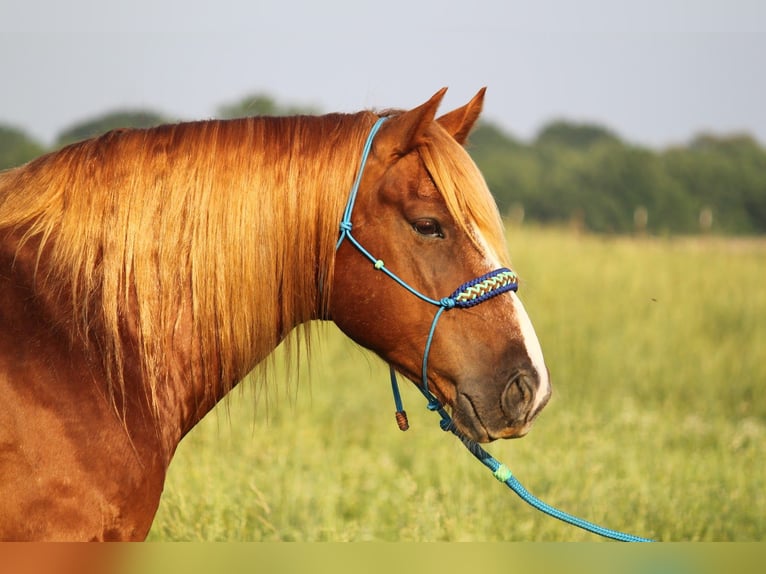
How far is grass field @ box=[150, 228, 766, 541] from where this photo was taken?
172 inches

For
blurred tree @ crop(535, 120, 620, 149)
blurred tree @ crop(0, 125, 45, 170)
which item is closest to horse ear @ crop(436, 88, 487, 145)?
blurred tree @ crop(0, 125, 45, 170)

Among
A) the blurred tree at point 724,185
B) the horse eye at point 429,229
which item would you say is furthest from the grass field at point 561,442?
the blurred tree at point 724,185

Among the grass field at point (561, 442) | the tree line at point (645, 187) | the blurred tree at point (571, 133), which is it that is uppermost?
the blurred tree at point (571, 133)

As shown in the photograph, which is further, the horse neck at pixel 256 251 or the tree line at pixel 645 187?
the tree line at pixel 645 187

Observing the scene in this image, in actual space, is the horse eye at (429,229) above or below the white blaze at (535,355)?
above

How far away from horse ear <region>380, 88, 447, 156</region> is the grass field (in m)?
0.78

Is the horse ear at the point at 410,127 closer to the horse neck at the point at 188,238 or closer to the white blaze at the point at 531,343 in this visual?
the horse neck at the point at 188,238

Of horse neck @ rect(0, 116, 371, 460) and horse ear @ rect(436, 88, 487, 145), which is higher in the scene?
horse ear @ rect(436, 88, 487, 145)

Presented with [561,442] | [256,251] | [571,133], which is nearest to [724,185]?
[561,442]

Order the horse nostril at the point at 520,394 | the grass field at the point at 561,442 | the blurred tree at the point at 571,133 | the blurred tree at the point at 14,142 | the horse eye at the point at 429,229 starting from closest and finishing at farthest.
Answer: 1. the horse nostril at the point at 520,394
2. the horse eye at the point at 429,229
3. the grass field at the point at 561,442
4. the blurred tree at the point at 14,142
5. the blurred tree at the point at 571,133

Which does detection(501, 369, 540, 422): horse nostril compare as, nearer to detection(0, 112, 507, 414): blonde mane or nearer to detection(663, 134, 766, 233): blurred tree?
detection(0, 112, 507, 414): blonde mane

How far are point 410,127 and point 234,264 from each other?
657 millimetres

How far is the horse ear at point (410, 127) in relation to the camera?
8.03 ft

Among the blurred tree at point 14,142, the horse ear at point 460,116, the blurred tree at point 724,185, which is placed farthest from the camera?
the blurred tree at point 724,185
